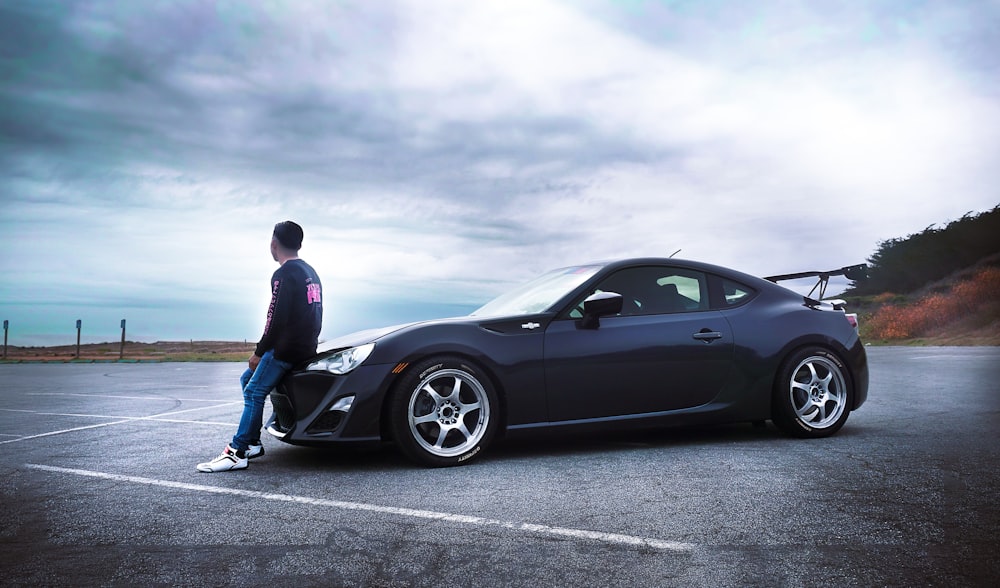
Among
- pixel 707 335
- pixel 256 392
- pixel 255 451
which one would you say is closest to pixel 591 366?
pixel 707 335

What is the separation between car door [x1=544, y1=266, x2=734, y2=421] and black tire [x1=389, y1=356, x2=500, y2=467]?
0.50 m

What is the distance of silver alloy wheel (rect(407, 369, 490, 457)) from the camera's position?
5281mm

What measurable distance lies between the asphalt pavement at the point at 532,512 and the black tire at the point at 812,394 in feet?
0.52

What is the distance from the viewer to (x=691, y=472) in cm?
502

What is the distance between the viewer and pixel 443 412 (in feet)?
17.5

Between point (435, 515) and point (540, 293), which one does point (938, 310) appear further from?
point (435, 515)

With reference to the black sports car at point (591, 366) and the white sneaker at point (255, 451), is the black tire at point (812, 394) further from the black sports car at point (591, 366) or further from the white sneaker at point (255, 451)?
the white sneaker at point (255, 451)

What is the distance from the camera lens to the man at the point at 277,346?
5.49 m

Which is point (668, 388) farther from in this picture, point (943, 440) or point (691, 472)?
point (943, 440)

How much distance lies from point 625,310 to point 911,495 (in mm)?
2308

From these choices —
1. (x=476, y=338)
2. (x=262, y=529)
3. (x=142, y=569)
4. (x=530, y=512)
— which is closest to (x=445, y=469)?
(x=476, y=338)

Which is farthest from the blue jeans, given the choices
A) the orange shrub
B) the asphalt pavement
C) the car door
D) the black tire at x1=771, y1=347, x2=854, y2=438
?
the orange shrub

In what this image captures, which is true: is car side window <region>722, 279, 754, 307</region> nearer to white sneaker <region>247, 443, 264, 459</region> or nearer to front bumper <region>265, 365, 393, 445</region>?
front bumper <region>265, 365, 393, 445</region>

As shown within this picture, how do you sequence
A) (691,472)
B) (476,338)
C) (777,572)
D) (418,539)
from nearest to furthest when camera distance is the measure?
(777,572), (418,539), (691,472), (476,338)
